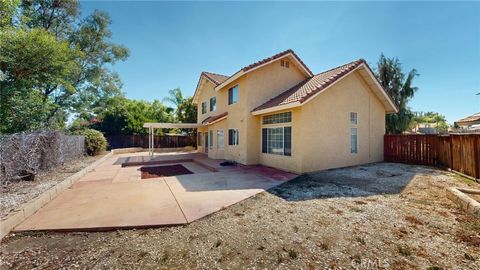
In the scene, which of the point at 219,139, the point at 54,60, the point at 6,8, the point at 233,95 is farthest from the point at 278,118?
the point at 6,8

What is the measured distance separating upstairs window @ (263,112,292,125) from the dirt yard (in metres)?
5.80

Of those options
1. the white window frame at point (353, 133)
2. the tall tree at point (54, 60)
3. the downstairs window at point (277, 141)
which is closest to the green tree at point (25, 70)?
the tall tree at point (54, 60)

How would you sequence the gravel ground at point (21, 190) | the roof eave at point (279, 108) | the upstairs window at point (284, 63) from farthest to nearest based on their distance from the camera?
the upstairs window at point (284, 63) < the roof eave at point (279, 108) < the gravel ground at point (21, 190)

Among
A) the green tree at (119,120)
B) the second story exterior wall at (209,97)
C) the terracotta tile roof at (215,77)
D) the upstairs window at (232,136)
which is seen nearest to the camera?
the upstairs window at (232,136)

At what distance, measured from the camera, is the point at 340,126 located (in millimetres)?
12109

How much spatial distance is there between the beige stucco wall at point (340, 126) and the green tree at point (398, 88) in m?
13.0

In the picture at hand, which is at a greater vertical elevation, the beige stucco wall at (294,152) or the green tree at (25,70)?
the green tree at (25,70)

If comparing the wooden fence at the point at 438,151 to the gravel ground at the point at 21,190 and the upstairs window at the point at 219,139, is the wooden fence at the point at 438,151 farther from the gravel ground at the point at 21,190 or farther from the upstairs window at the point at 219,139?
the gravel ground at the point at 21,190

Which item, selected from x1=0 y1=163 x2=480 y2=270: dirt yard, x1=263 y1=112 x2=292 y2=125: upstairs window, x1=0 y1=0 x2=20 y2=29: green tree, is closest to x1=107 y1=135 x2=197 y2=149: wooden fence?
x1=263 y1=112 x2=292 y2=125: upstairs window

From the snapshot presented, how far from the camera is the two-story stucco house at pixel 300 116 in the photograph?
11.0 metres

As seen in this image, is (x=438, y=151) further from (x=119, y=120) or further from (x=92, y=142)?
(x=119, y=120)

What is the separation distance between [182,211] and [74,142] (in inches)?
563

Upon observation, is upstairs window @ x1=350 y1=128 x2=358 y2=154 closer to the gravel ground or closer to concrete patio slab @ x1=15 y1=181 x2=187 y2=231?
concrete patio slab @ x1=15 y1=181 x2=187 y2=231

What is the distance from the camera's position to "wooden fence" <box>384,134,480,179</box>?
849 centimetres
